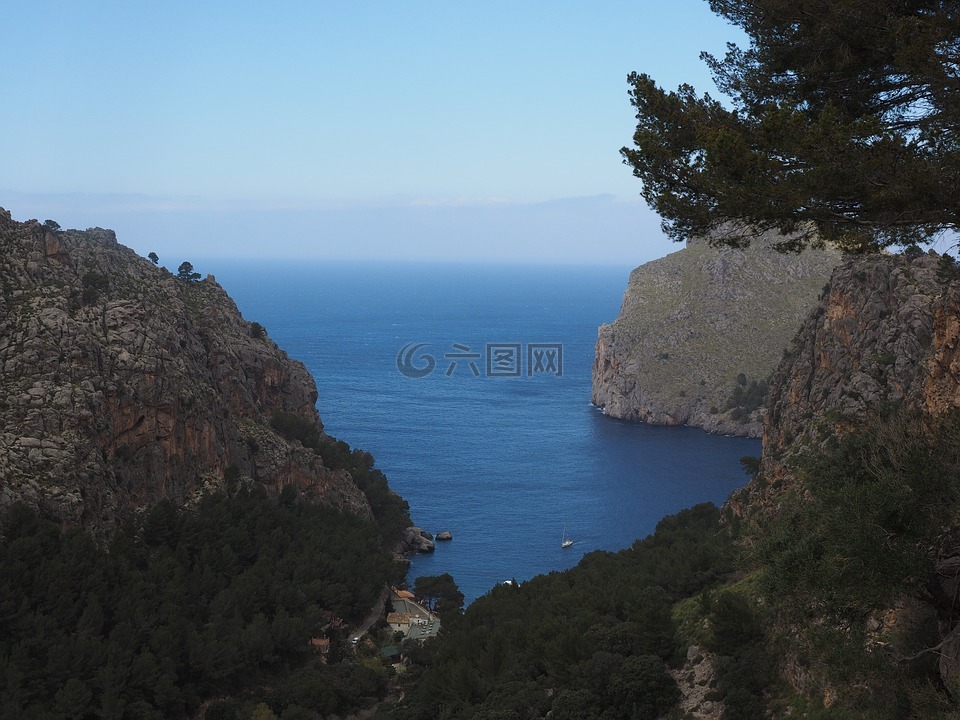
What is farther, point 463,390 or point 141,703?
point 463,390

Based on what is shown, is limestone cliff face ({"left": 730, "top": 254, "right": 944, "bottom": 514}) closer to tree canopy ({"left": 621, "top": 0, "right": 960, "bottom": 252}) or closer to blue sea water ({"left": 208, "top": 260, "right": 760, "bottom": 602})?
tree canopy ({"left": 621, "top": 0, "right": 960, "bottom": 252})

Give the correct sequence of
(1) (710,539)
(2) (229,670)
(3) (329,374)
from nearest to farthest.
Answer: (2) (229,670) → (1) (710,539) → (3) (329,374)

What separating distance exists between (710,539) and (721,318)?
79.9 m

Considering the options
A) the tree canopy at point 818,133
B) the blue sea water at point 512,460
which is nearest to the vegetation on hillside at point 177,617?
the blue sea water at point 512,460

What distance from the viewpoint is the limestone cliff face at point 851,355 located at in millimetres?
37750

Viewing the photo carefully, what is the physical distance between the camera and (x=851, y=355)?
4122cm

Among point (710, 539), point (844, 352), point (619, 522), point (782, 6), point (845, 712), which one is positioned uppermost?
point (782, 6)

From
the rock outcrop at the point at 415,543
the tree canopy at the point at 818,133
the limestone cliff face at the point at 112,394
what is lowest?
the rock outcrop at the point at 415,543

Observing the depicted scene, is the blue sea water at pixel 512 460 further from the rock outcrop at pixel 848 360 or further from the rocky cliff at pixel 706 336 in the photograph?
the rock outcrop at pixel 848 360

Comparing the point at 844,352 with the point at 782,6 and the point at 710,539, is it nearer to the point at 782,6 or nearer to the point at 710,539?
the point at 710,539

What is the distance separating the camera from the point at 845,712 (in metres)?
18.6

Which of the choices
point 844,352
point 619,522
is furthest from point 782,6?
point 619,522

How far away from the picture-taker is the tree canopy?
503 inches

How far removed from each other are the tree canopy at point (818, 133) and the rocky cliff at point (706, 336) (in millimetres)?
95648
